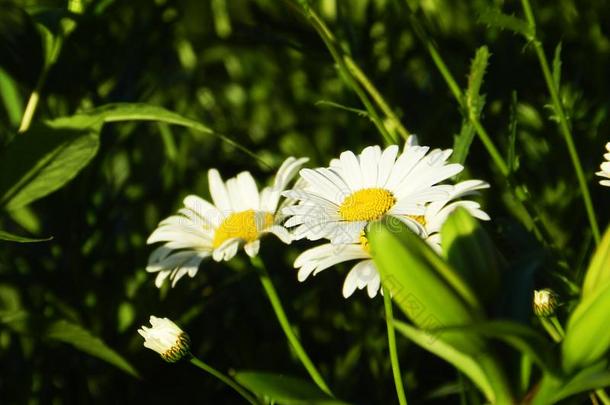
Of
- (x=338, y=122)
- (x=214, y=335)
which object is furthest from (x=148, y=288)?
(x=338, y=122)

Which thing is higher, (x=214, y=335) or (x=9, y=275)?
(x=9, y=275)

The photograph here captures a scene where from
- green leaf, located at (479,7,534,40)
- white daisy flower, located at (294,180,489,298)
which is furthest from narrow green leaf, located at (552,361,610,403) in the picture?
green leaf, located at (479,7,534,40)

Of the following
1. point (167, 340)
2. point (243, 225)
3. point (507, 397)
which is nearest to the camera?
point (507, 397)

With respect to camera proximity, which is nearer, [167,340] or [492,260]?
[492,260]

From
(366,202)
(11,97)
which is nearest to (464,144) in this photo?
(366,202)

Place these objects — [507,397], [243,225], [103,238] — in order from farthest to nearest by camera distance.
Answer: [103,238] < [243,225] < [507,397]

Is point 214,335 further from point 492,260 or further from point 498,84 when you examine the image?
point 492,260

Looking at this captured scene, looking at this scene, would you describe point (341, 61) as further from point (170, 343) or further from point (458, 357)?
point (458, 357)
